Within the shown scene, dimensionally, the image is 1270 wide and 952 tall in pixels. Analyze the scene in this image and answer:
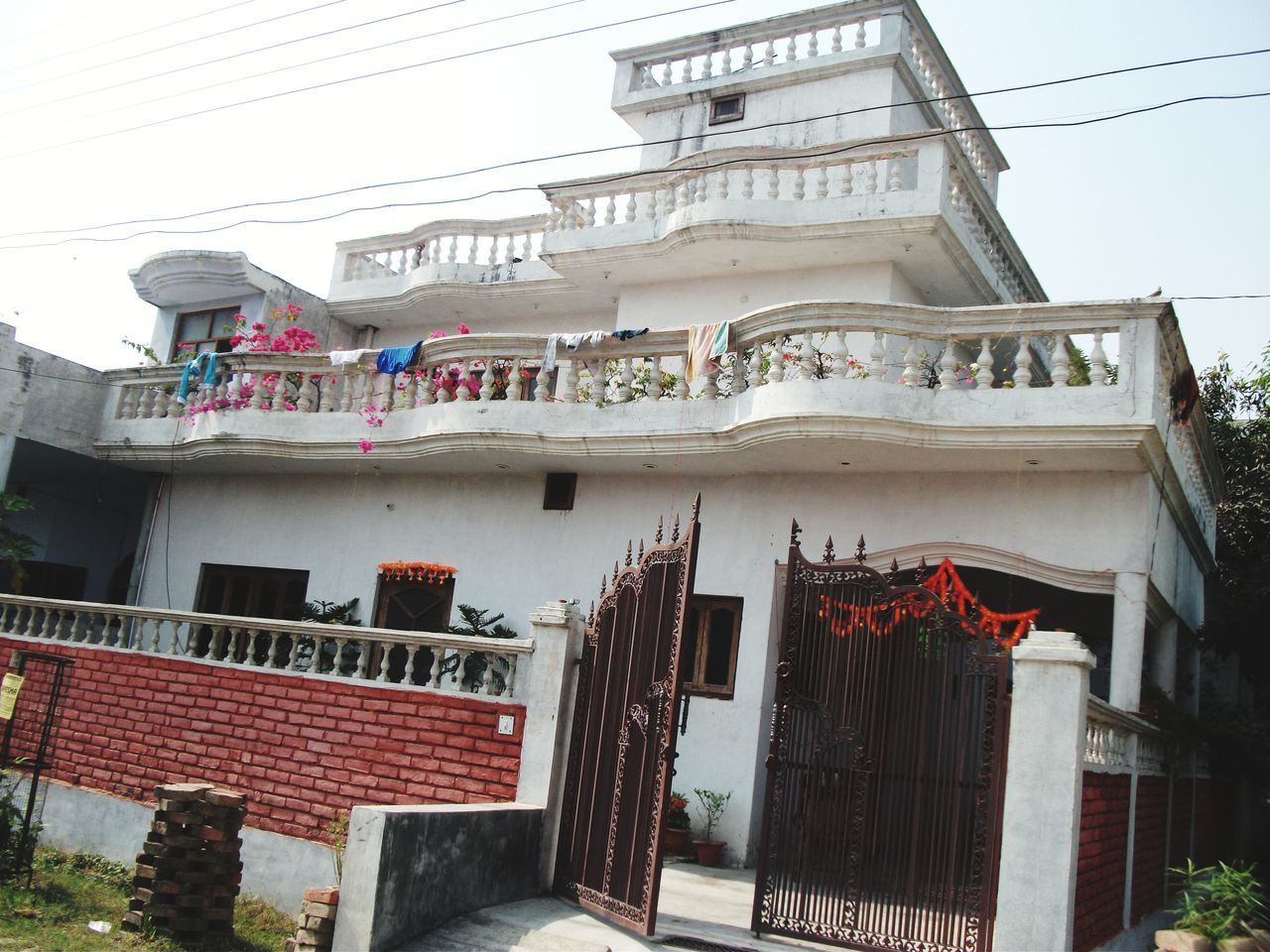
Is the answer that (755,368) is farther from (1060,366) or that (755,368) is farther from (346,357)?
(346,357)

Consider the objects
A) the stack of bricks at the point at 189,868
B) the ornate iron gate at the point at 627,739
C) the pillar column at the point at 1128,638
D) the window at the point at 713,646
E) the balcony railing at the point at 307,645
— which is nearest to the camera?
the ornate iron gate at the point at 627,739

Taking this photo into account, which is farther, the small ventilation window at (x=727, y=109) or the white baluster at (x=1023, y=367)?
the small ventilation window at (x=727, y=109)

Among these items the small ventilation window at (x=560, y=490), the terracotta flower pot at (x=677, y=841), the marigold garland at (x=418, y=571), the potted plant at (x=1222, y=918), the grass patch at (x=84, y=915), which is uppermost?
the small ventilation window at (x=560, y=490)

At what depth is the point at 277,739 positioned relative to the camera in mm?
8602

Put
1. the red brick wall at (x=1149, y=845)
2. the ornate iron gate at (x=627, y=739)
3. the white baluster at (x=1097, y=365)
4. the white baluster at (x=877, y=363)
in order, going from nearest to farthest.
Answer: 1. the ornate iron gate at (x=627, y=739)
2. the red brick wall at (x=1149, y=845)
3. the white baluster at (x=1097, y=365)
4. the white baluster at (x=877, y=363)

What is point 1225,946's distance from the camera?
7324 millimetres

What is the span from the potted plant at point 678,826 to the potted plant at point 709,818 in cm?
11

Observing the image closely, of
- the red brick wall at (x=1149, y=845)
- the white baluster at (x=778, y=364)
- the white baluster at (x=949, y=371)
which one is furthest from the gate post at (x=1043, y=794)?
the white baluster at (x=778, y=364)

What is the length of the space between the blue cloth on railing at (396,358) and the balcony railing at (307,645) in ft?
10.2

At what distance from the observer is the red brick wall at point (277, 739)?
773 centimetres

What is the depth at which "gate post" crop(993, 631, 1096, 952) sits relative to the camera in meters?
5.59

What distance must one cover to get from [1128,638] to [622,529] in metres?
4.84

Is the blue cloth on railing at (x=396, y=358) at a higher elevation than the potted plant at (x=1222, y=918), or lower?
higher

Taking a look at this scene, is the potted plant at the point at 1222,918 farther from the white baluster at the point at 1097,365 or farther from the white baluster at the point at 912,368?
the white baluster at the point at 912,368
